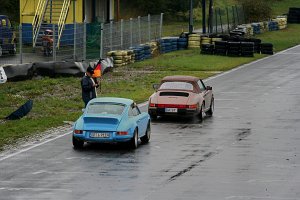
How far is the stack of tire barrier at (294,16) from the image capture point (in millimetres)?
93250

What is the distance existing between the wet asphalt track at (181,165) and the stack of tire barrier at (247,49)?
88.8ft

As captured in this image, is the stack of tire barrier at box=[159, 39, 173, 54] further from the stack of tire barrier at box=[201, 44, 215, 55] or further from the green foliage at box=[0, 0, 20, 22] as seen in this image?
the green foliage at box=[0, 0, 20, 22]

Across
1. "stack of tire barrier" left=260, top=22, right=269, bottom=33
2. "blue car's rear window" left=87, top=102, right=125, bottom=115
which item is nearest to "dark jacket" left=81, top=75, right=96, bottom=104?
"blue car's rear window" left=87, top=102, right=125, bottom=115

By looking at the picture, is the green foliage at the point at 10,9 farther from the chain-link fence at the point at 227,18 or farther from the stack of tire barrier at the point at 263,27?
the stack of tire barrier at the point at 263,27

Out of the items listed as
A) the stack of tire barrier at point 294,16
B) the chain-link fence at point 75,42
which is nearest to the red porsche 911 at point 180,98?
the chain-link fence at point 75,42

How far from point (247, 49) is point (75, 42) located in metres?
17.5

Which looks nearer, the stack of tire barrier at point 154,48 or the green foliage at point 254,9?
the stack of tire barrier at point 154,48

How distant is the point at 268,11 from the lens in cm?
9075

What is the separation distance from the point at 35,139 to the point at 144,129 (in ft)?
10.9

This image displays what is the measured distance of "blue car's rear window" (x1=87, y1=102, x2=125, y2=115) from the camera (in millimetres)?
25734

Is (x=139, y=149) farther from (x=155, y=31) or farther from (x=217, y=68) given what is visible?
(x=155, y=31)

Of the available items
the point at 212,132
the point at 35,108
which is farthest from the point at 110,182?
the point at 35,108

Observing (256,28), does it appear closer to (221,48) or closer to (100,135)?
(221,48)

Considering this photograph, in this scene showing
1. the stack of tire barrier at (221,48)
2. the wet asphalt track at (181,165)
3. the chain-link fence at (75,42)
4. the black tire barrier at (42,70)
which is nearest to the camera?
the wet asphalt track at (181,165)
